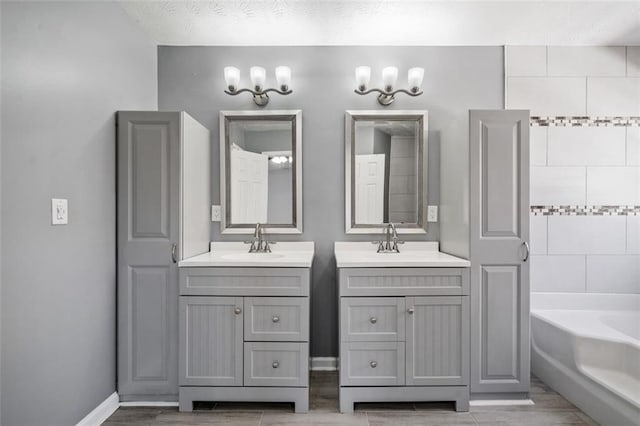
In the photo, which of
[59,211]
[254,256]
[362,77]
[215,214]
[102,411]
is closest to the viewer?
[59,211]

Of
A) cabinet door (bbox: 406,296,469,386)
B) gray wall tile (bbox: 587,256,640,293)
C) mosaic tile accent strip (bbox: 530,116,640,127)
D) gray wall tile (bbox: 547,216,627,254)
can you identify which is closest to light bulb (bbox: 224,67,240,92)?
cabinet door (bbox: 406,296,469,386)

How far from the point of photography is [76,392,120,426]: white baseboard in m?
1.71

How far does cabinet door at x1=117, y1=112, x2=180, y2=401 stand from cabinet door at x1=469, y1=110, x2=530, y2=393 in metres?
1.68

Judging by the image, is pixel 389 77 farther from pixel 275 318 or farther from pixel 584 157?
pixel 275 318

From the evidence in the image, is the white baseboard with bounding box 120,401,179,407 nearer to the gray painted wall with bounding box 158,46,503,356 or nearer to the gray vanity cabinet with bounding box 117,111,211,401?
the gray vanity cabinet with bounding box 117,111,211,401

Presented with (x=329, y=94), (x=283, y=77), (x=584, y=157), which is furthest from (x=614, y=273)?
(x=283, y=77)

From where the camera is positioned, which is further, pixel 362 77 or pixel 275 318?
pixel 362 77

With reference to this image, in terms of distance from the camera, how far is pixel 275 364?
1.86 metres

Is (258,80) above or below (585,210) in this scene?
above

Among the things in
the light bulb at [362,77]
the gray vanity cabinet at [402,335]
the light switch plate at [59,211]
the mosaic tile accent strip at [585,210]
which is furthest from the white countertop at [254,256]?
the mosaic tile accent strip at [585,210]

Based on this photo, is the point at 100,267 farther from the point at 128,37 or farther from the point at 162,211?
the point at 128,37

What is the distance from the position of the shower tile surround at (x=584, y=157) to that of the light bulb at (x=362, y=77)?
1.02 meters

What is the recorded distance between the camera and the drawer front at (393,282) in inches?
73.5

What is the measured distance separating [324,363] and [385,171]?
1431 mm
